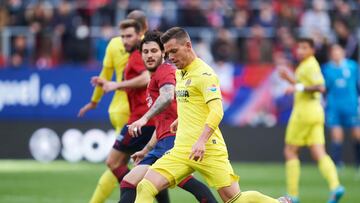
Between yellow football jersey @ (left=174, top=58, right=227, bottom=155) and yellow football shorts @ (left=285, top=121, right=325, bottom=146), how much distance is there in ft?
18.0

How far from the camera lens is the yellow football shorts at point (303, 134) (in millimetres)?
14969

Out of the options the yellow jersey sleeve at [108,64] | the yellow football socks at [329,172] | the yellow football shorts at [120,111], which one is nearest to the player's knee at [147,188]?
the yellow football shorts at [120,111]

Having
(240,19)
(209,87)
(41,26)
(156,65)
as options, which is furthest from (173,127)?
(240,19)

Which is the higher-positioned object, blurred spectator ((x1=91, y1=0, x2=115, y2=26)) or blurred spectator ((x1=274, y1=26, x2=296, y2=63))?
blurred spectator ((x1=91, y1=0, x2=115, y2=26))

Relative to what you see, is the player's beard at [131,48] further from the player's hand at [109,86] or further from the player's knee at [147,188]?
the player's knee at [147,188]

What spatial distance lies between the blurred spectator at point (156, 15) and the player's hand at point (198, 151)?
1587 cm

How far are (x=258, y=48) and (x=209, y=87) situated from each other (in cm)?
1618

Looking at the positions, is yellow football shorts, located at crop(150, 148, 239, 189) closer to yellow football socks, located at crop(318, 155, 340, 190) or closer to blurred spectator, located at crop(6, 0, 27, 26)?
yellow football socks, located at crop(318, 155, 340, 190)

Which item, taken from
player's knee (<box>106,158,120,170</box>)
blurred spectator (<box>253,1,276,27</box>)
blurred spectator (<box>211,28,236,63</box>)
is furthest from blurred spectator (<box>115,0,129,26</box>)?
player's knee (<box>106,158,120,170</box>)

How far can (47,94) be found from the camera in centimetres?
2391

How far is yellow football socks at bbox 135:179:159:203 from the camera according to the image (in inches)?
370

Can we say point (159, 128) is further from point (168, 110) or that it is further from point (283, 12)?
point (283, 12)

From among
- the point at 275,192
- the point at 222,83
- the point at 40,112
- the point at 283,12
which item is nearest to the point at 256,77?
the point at 222,83

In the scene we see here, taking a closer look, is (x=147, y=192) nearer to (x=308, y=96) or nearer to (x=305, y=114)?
(x=305, y=114)
